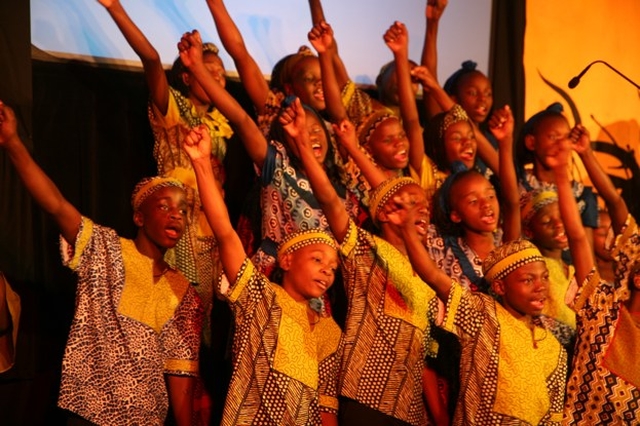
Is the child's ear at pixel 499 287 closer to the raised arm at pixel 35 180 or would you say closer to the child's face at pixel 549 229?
the child's face at pixel 549 229

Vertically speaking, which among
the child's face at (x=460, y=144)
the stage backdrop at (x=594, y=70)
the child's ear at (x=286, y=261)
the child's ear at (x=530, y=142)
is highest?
the stage backdrop at (x=594, y=70)

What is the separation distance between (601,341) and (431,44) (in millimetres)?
1879

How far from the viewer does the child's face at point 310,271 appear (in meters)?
4.15

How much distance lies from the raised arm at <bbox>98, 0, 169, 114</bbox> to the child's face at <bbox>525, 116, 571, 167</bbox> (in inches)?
75.1

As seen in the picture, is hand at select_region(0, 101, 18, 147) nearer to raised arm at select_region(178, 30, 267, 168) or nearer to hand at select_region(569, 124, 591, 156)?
raised arm at select_region(178, 30, 267, 168)

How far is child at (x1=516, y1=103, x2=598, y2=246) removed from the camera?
5695 millimetres

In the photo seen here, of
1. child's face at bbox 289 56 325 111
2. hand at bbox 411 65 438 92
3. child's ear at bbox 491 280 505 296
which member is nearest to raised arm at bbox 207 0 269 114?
child's face at bbox 289 56 325 111

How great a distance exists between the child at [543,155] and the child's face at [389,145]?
Result: 0.84 meters

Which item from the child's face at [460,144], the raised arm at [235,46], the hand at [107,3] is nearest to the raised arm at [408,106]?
the child's face at [460,144]

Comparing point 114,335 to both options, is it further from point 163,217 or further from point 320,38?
point 320,38

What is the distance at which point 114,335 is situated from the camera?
410 cm

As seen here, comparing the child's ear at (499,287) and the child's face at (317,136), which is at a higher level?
the child's face at (317,136)

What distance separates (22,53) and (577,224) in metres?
2.29

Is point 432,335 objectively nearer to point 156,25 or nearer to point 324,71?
point 324,71
